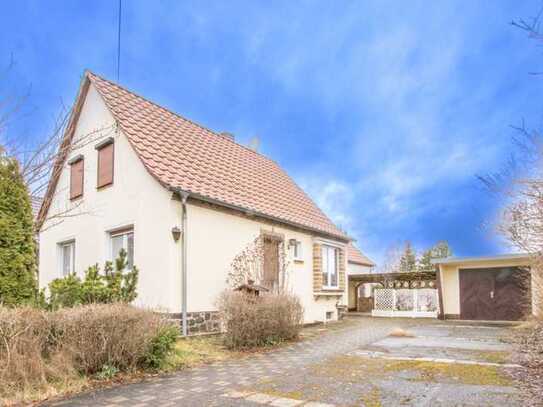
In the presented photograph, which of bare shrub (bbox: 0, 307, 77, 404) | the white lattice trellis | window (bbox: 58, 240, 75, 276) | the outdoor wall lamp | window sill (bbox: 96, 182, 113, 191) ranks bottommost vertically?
the white lattice trellis

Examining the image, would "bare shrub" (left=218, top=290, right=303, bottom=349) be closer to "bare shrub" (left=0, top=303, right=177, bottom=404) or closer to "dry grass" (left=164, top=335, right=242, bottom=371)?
"dry grass" (left=164, top=335, right=242, bottom=371)

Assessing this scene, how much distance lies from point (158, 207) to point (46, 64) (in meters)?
4.35

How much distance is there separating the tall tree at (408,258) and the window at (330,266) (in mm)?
23390

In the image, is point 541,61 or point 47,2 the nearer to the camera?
point 541,61

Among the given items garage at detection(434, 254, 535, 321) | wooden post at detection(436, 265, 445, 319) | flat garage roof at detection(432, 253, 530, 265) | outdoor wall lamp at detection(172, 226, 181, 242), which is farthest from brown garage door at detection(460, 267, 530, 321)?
outdoor wall lamp at detection(172, 226, 181, 242)

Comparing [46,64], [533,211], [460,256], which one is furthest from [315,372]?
[460,256]

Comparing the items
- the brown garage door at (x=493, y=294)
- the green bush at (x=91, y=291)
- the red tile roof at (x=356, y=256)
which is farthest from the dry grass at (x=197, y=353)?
the red tile roof at (x=356, y=256)

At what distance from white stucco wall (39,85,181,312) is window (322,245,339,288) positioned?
774cm

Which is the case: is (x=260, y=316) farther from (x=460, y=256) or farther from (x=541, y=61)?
(x=460, y=256)

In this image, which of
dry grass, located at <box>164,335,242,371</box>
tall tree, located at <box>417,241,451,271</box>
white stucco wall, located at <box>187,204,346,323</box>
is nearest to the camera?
dry grass, located at <box>164,335,242,371</box>

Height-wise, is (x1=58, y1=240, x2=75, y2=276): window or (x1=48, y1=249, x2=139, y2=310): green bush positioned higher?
(x1=58, y1=240, x2=75, y2=276): window

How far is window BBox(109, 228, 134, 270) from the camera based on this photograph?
11375 mm

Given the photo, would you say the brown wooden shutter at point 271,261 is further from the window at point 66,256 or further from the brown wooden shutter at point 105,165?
the window at point 66,256

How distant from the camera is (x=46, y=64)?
10.3 metres
